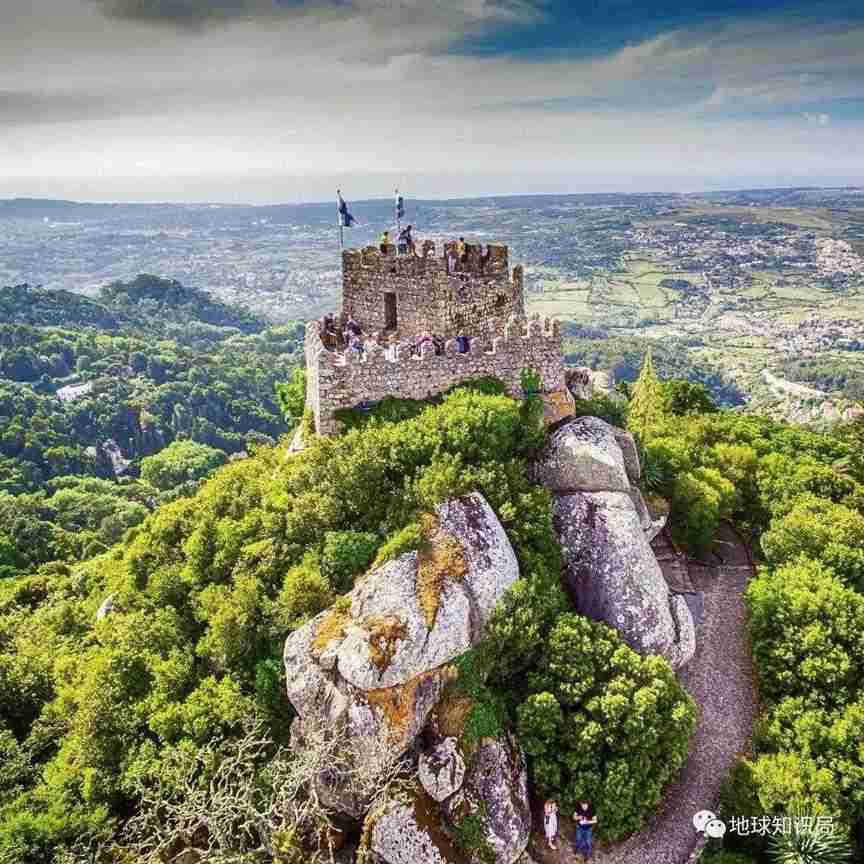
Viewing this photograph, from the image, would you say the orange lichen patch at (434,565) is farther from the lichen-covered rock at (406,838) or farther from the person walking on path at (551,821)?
the person walking on path at (551,821)

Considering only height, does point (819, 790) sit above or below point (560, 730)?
below

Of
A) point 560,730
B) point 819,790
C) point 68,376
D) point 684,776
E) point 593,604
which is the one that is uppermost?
point 593,604

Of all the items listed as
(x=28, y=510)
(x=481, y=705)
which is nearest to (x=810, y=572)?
(x=481, y=705)

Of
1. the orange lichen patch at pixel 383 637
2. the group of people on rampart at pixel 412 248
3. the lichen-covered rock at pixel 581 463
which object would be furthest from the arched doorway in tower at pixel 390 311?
the orange lichen patch at pixel 383 637

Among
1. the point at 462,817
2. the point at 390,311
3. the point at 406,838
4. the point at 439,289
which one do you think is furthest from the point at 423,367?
the point at 406,838

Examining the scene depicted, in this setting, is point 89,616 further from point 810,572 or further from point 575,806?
point 810,572

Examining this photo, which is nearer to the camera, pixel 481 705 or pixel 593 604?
pixel 481 705
